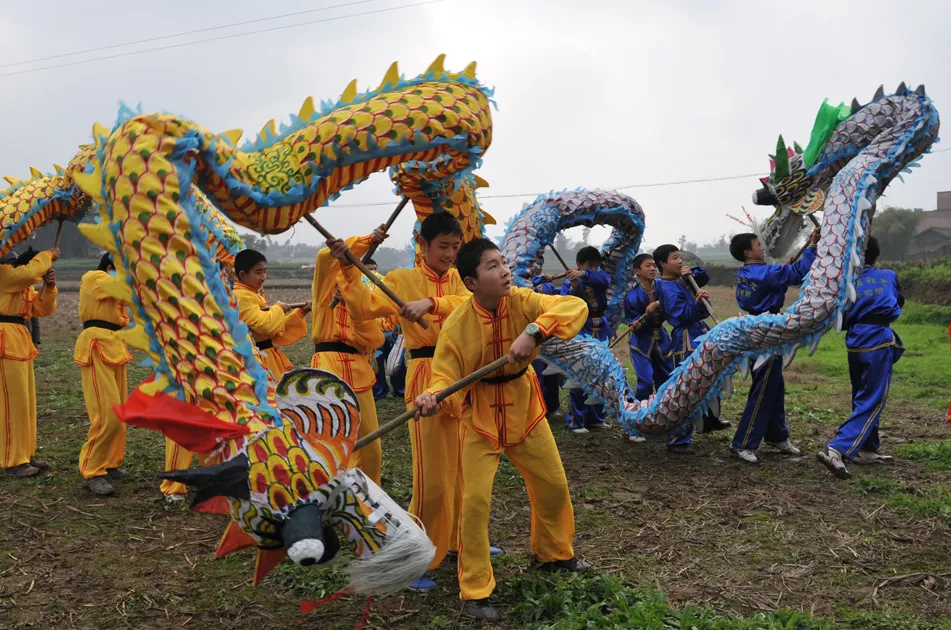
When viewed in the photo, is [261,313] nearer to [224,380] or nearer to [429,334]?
[429,334]

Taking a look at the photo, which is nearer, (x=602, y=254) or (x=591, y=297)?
(x=591, y=297)

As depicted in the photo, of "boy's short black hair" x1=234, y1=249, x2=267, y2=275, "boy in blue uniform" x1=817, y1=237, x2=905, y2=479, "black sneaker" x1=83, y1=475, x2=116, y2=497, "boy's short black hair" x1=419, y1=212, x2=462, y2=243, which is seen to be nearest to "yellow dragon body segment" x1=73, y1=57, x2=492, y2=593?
"boy's short black hair" x1=419, y1=212, x2=462, y2=243

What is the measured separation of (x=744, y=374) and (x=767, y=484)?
33.7 inches

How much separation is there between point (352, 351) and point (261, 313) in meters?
0.70

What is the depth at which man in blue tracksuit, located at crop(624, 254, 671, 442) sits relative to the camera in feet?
24.3

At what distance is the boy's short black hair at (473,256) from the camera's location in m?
3.64

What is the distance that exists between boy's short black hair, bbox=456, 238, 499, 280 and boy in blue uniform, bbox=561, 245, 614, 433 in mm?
4362

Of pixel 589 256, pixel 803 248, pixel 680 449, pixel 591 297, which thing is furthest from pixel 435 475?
pixel 589 256

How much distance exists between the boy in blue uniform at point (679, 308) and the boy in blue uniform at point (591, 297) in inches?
38.8

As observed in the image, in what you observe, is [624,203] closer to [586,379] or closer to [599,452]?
[586,379]

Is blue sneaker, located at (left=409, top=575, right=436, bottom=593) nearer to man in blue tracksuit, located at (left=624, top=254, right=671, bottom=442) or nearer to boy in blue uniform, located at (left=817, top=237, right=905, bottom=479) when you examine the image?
boy in blue uniform, located at (left=817, top=237, right=905, bottom=479)

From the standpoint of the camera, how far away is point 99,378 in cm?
577

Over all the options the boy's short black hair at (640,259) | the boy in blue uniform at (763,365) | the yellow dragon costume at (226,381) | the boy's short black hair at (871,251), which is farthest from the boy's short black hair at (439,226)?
the boy's short black hair at (640,259)

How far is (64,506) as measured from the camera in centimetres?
546
